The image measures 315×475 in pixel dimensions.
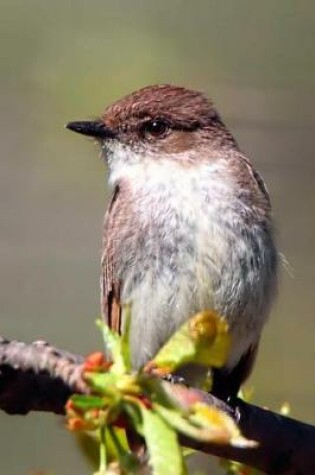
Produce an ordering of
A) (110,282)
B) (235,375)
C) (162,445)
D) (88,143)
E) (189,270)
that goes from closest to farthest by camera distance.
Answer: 1. (162,445)
2. (189,270)
3. (110,282)
4. (235,375)
5. (88,143)

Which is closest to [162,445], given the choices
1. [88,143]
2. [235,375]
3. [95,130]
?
[235,375]

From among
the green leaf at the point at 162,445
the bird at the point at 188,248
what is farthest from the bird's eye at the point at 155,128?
the green leaf at the point at 162,445

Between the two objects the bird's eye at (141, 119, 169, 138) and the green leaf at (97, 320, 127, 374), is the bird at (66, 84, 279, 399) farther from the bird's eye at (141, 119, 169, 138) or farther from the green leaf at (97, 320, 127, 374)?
the green leaf at (97, 320, 127, 374)

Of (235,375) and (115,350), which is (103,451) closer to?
(115,350)

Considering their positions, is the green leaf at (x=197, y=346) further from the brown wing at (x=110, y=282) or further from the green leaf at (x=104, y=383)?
the brown wing at (x=110, y=282)

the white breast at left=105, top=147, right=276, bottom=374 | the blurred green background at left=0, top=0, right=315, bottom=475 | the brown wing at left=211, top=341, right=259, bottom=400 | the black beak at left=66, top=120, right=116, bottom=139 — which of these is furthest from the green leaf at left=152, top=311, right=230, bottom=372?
the blurred green background at left=0, top=0, right=315, bottom=475

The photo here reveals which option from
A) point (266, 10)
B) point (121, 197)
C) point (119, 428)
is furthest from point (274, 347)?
point (119, 428)
